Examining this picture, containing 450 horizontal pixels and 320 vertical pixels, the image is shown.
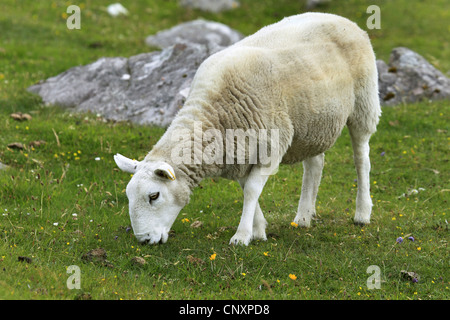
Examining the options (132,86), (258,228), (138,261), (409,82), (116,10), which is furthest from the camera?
(116,10)

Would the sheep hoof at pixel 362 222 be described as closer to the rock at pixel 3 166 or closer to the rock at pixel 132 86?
the rock at pixel 132 86

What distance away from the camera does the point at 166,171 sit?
600cm

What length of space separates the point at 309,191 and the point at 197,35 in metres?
11.6

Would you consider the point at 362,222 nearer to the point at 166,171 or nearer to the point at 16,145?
the point at 166,171

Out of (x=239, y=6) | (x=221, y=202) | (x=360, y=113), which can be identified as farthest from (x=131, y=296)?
(x=239, y=6)

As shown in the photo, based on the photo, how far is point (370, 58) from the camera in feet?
25.7

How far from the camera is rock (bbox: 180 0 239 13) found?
2264 centimetres

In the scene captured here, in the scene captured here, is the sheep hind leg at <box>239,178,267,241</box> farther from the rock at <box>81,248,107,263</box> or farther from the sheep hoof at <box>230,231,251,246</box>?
the rock at <box>81,248,107,263</box>

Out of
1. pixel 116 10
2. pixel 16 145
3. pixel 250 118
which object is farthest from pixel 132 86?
pixel 116 10

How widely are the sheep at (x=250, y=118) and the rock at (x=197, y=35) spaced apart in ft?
36.4

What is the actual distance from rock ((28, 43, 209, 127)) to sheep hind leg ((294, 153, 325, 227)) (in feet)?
13.2

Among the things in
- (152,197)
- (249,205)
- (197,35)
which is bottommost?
(197,35)

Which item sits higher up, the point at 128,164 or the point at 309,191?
the point at 128,164

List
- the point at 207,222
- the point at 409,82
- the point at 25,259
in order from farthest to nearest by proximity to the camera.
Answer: the point at 409,82, the point at 207,222, the point at 25,259
